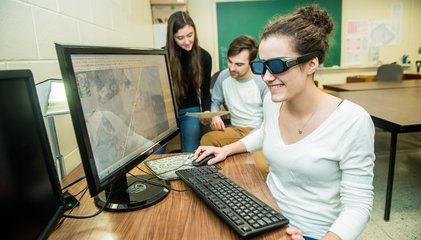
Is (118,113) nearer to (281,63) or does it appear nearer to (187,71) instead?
(281,63)

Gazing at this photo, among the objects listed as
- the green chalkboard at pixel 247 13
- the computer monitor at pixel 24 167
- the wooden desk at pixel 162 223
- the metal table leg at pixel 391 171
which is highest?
the green chalkboard at pixel 247 13

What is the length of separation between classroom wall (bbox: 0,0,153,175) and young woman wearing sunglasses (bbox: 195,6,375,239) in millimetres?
757

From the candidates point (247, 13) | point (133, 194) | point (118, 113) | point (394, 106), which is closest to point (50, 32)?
point (118, 113)

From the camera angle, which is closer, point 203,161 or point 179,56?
point 203,161

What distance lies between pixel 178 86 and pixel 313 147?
1.37 m

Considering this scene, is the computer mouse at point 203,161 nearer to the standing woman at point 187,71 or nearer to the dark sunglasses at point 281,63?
the dark sunglasses at point 281,63

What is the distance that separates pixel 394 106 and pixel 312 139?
5.26ft

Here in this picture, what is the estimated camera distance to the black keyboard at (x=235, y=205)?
65 centimetres

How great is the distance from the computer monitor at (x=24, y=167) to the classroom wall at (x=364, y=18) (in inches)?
164

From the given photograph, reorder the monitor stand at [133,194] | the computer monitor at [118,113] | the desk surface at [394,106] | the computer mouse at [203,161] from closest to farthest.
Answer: the computer monitor at [118,113] → the monitor stand at [133,194] → the computer mouse at [203,161] → the desk surface at [394,106]

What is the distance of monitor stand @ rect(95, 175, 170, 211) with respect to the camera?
0.81m

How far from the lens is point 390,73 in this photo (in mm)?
4207

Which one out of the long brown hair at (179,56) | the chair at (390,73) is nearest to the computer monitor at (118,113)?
the long brown hair at (179,56)

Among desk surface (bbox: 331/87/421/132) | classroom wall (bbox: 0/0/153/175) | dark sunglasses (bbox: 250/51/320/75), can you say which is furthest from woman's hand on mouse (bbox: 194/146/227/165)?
desk surface (bbox: 331/87/421/132)
